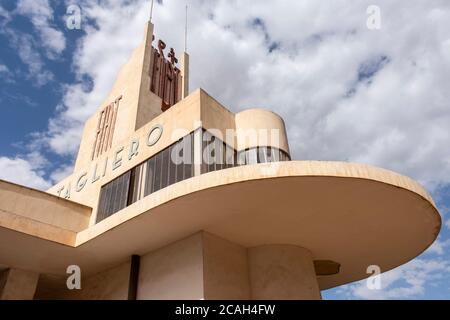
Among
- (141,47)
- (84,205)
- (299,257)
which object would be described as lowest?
(299,257)

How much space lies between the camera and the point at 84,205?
14547mm

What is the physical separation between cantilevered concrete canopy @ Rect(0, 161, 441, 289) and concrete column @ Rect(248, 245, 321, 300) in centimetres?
37

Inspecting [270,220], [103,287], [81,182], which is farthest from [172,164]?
[81,182]

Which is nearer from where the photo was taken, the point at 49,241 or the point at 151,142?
the point at 49,241

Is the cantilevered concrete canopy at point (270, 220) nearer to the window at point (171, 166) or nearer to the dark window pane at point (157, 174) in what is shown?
the window at point (171, 166)

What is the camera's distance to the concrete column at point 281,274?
36.0 ft

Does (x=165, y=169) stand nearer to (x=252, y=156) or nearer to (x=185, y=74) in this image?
(x=252, y=156)

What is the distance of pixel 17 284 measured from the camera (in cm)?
1243

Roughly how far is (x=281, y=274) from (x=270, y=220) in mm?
2173

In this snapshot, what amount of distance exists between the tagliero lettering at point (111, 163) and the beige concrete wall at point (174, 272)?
14.0ft

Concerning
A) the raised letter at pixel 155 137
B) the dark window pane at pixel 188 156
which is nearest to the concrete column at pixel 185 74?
the raised letter at pixel 155 137
